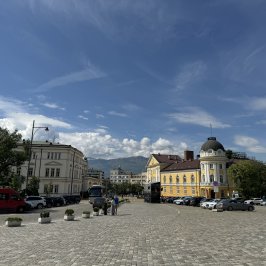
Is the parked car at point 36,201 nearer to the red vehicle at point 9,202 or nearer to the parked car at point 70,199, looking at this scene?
the red vehicle at point 9,202

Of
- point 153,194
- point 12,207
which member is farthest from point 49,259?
point 153,194

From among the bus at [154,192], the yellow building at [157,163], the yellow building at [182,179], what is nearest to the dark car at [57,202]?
the bus at [154,192]

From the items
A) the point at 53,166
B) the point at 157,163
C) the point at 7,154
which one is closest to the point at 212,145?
the point at 157,163

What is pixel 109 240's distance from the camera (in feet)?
47.4

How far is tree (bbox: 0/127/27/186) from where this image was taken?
40219 mm

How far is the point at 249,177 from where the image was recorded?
70.4m

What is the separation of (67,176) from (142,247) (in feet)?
231

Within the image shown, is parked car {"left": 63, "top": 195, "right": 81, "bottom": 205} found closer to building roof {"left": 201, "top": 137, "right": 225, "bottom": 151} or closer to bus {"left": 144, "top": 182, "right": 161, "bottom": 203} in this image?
bus {"left": 144, "top": 182, "right": 161, "bottom": 203}

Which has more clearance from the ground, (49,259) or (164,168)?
(164,168)

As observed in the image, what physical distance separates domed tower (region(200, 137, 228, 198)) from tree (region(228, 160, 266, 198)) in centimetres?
1597

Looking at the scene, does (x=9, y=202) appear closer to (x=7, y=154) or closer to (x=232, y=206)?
(x=7, y=154)

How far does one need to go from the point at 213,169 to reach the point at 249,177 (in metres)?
Result: 20.5

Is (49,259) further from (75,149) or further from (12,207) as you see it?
(75,149)

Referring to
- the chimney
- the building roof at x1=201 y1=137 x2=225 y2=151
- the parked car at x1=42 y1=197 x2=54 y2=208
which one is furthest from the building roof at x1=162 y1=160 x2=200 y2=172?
the parked car at x1=42 y1=197 x2=54 y2=208
